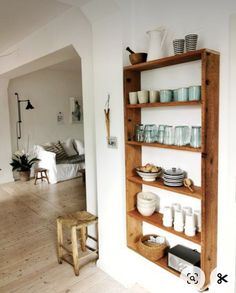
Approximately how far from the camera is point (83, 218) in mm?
2555

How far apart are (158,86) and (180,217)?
0.99 metres

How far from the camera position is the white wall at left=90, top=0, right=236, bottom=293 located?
63.4 inches

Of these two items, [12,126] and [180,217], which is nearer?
[180,217]

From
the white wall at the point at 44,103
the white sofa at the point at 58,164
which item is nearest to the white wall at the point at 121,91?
the white sofa at the point at 58,164

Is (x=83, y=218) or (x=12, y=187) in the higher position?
(x=83, y=218)

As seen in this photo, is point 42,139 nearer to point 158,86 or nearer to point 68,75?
point 68,75

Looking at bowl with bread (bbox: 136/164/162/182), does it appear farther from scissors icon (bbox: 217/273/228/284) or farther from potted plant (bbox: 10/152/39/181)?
potted plant (bbox: 10/152/39/181)

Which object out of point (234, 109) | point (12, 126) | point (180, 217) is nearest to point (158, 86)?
point (234, 109)

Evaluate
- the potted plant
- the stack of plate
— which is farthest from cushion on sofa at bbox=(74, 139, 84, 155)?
the stack of plate

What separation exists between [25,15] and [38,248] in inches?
103

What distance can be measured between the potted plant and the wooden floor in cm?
78

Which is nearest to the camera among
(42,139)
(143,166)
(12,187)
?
(143,166)

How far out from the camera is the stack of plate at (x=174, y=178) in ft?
5.93

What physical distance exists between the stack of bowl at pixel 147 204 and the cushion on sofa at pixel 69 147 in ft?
14.9
